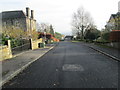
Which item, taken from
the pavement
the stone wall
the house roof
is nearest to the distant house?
the house roof

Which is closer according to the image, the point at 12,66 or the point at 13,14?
the point at 12,66

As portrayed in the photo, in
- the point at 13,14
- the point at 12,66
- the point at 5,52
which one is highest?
the point at 13,14

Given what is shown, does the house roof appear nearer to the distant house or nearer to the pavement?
the distant house

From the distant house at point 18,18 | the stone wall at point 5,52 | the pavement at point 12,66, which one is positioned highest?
the distant house at point 18,18

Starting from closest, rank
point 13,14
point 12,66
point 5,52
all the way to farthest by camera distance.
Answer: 1. point 12,66
2. point 5,52
3. point 13,14

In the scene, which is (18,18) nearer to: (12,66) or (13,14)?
(13,14)

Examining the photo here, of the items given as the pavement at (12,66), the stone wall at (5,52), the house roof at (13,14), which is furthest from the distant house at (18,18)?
the pavement at (12,66)

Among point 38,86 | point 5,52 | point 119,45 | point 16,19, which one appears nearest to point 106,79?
point 38,86

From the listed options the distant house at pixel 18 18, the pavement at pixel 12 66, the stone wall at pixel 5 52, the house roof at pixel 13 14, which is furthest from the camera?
the house roof at pixel 13 14

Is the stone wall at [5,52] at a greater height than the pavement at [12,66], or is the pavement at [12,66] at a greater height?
the stone wall at [5,52]

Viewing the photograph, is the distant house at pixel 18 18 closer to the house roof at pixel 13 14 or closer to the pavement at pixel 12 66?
the house roof at pixel 13 14

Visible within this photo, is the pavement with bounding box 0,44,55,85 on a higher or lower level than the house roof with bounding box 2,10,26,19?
lower

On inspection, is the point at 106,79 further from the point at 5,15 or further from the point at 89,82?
the point at 5,15

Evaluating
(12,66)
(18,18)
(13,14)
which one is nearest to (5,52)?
(12,66)
